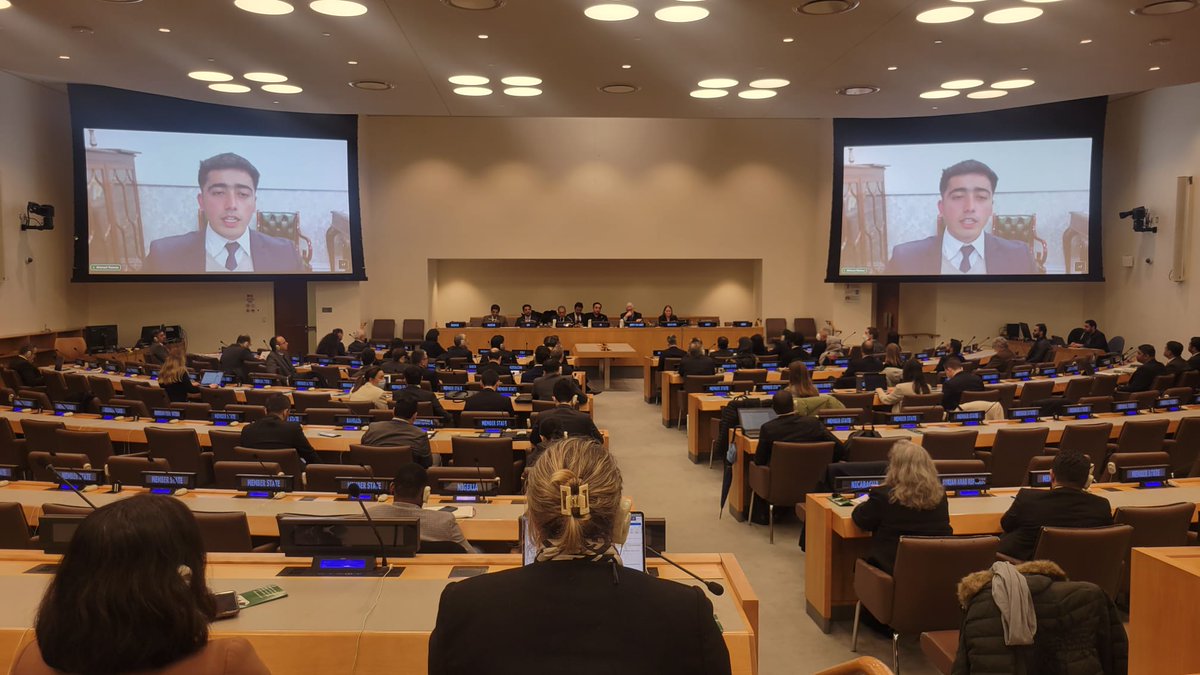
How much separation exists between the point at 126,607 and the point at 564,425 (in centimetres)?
470

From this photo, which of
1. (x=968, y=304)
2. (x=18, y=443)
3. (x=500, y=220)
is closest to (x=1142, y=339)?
(x=968, y=304)

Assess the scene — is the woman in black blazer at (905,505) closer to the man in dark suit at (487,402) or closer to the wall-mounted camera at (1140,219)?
the man in dark suit at (487,402)

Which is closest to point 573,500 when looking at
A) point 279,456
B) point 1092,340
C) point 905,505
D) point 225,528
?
point 225,528

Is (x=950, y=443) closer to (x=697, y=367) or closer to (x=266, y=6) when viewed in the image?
(x=697, y=367)

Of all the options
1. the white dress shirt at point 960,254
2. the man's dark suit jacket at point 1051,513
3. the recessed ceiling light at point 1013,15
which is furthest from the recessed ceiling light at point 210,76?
the white dress shirt at point 960,254

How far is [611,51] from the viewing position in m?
9.28

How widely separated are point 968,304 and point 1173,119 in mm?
5263

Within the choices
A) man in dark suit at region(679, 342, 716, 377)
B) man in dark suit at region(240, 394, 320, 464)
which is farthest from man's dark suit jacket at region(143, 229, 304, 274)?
man in dark suit at region(240, 394, 320, 464)

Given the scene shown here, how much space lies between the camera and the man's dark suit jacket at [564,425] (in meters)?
6.04

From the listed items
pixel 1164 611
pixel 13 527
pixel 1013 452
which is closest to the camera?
pixel 1164 611

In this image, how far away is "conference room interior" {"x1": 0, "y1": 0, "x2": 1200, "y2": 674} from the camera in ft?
26.5

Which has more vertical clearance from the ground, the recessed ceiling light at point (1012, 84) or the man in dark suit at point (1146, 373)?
the recessed ceiling light at point (1012, 84)

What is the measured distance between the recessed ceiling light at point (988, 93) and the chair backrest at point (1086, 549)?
8775mm

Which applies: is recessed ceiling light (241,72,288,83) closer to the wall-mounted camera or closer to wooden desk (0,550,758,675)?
wooden desk (0,550,758,675)
